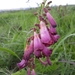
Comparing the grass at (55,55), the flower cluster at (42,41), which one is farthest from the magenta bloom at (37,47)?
the grass at (55,55)

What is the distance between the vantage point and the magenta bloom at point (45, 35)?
1.12m

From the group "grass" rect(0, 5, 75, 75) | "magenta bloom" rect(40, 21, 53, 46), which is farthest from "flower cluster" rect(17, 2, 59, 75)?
"grass" rect(0, 5, 75, 75)

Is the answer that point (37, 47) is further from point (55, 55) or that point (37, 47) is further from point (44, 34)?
point (55, 55)

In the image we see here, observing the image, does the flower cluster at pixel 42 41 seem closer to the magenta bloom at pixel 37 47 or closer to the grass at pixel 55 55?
the magenta bloom at pixel 37 47

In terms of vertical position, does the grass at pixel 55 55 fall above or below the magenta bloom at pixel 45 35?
below

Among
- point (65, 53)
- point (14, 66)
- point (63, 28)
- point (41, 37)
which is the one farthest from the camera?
point (63, 28)

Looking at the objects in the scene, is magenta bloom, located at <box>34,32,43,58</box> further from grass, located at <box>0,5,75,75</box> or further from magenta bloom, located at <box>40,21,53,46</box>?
grass, located at <box>0,5,75,75</box>

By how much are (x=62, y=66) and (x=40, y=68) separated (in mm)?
167

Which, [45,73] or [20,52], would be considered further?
[20,52]

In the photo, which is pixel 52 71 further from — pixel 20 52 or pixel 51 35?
pixel 51 35

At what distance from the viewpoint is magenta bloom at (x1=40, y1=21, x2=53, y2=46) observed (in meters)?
1.12

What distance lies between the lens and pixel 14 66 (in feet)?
7.07

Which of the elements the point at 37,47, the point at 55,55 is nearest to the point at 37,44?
the point at 37,47

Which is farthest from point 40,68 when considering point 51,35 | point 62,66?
point 51,35
